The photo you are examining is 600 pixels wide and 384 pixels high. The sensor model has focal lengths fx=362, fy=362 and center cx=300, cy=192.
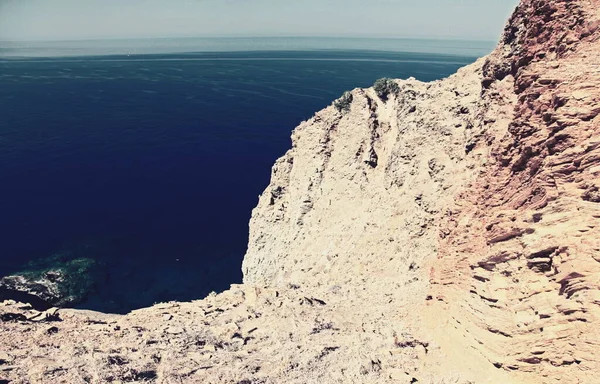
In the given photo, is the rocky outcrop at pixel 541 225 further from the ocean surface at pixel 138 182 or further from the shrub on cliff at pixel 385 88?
the ocean surface at pixel 138 182

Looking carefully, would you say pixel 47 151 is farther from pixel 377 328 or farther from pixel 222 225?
pixel 377 328

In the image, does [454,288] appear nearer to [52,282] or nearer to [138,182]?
[52,282]

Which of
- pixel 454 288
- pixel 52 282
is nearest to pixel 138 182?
pixel 52 282

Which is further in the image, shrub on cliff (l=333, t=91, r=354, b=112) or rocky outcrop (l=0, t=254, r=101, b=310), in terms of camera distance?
rocky outcrop (l=0, t=254, r=101, b=310)

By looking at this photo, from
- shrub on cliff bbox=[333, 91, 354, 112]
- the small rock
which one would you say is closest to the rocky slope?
the small rock

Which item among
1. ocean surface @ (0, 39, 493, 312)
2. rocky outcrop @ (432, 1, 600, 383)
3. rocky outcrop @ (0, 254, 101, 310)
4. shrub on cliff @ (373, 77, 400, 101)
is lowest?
rocky outcrop @ (0, 254, 101, 310)

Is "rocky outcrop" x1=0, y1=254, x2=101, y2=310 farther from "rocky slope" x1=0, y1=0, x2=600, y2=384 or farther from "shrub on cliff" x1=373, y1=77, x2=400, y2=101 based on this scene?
"shrub on cliff" x1=373, y1=77, x2=400, y2=101
